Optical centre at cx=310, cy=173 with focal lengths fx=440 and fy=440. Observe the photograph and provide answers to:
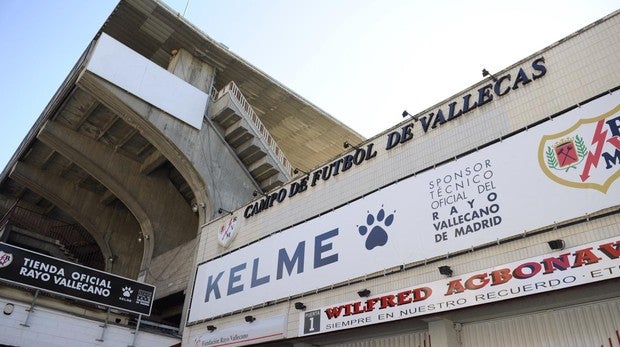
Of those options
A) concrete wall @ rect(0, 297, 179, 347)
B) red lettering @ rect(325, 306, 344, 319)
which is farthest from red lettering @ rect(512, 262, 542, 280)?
concrete wall @ rect(0, 297, 179, 347)

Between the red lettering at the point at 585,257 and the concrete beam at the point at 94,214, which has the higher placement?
the concrete beam at the point at 94,214

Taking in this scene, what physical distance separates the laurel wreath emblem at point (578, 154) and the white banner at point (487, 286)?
1739 millimetres

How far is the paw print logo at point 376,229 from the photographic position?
11.6 metres

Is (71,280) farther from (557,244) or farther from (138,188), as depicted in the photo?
(557,244)

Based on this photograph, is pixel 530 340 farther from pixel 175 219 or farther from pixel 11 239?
pixel 11 239

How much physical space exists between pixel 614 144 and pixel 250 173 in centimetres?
1712

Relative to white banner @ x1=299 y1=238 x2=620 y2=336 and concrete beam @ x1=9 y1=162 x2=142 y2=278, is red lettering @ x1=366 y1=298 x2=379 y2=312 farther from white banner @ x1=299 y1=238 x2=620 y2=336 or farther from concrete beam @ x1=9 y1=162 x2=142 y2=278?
concrete beam @ x1=9 y1=162 x2=142 y2=278

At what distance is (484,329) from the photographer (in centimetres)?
945

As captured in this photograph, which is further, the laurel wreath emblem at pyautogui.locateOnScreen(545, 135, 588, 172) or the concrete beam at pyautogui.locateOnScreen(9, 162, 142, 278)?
the concrete beam at pyautogui.locateOnScreen(9, 162, 142, 278)

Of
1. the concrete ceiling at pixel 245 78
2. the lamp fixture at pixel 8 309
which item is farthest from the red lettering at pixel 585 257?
the concrete ceiling at pixel 245 78

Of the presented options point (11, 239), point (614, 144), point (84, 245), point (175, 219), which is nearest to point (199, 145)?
point (175, 219)

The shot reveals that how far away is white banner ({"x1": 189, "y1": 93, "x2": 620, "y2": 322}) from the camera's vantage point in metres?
8.56

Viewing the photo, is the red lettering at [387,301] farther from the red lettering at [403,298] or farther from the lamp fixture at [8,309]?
the lamp fixture at [8,309]

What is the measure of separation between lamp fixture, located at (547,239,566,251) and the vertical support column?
2.86 m
